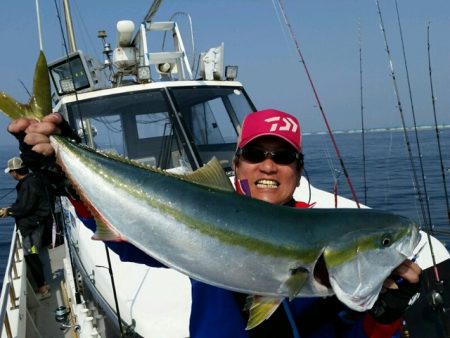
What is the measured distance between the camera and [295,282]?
5.77 ft

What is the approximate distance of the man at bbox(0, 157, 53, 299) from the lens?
7.68 meters

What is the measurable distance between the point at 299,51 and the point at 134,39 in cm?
324

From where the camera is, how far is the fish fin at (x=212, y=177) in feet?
6.57

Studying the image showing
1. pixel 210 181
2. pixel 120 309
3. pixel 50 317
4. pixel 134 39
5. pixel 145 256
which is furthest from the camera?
pixel 134 39

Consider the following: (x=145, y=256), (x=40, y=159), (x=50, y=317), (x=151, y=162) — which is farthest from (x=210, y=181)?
(x=50, y=317)

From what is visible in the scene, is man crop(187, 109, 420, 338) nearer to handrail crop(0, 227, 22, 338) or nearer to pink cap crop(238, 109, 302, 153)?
pink cap crop(238, 109, 302, 153)

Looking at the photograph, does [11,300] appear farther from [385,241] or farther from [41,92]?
[385,241]

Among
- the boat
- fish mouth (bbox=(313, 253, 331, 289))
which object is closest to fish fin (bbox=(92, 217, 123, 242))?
fish mouth (bbox=(313, 253, 331, 289))

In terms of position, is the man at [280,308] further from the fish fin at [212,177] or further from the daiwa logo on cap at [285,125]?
the fish fin at [212,177]

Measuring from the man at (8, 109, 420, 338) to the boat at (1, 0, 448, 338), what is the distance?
2.04m

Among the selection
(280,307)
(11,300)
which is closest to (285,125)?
(280,307)

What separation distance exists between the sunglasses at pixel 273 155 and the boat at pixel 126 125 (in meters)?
2.20

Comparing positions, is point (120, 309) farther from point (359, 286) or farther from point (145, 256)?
point (359, 286)

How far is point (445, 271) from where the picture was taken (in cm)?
448
